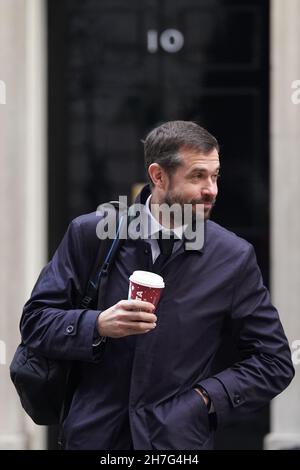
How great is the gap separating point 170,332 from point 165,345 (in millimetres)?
41

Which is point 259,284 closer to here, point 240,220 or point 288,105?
point 288,105

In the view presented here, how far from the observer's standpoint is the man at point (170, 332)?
2596 millimetres

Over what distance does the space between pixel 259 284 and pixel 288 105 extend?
2731mm

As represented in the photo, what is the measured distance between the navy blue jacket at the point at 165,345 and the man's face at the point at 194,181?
0.16 meters

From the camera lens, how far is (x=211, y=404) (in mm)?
2641

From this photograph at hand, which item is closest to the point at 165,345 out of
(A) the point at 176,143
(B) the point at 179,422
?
(B) the point at 179,422

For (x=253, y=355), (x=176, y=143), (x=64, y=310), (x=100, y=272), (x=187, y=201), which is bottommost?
(x=253, y=355)

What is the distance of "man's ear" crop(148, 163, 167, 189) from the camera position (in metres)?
2.70

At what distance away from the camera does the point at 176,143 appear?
2672mm

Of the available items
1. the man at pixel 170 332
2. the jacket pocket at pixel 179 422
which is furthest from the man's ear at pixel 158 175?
the jacket pocket at pixel 179 422

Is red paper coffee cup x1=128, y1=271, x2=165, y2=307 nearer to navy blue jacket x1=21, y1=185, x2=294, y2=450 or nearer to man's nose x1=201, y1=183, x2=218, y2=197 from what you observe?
navy blue jacket x1=21, y1=185, x2=294, y2=450

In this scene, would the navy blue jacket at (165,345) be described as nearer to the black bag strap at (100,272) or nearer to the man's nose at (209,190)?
the black bag strap at (100,272)

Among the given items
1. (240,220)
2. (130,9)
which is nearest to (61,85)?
(130,9)

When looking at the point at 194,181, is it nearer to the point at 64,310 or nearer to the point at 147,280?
the point at 147,280
